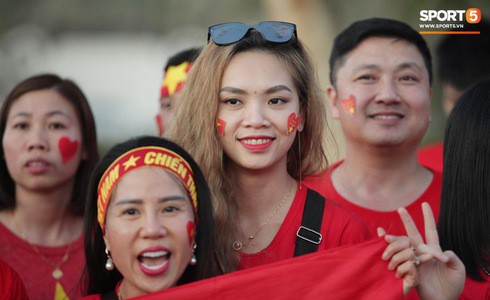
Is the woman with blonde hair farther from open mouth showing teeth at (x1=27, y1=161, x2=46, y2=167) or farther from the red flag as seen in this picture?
open mouth showing teeth at (x1=27, y1=161, x2=46, y2=167)

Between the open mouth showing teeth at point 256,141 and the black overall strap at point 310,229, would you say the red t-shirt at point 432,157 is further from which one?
the open mouth showing teeth at point 256,141

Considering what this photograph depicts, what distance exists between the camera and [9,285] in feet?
12.0

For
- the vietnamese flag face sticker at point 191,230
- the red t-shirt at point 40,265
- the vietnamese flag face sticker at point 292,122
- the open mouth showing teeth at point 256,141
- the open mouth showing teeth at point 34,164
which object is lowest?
the red t-shirt at point 40,265

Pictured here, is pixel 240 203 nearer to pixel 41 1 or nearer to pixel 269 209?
pixel 269 209

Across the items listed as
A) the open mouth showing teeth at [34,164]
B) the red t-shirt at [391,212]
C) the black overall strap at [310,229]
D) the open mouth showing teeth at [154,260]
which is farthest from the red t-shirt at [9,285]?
the red t-shirt at [391,212]

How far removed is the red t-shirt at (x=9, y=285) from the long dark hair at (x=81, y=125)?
1468 millimetres

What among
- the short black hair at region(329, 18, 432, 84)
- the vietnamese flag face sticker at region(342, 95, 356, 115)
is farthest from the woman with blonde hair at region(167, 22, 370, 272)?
the short black hair at region(329, 18, 432, 84)

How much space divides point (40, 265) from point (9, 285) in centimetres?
119

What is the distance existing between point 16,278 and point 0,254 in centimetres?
113

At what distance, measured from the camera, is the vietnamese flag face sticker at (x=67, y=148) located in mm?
5070

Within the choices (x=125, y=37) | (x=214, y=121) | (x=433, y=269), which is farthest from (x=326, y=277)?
(x=125, y=37)

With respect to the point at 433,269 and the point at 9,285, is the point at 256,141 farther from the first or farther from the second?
the point at 9,285

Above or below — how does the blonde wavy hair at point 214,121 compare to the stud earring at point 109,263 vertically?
above

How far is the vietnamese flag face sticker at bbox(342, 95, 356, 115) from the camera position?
495 cm
